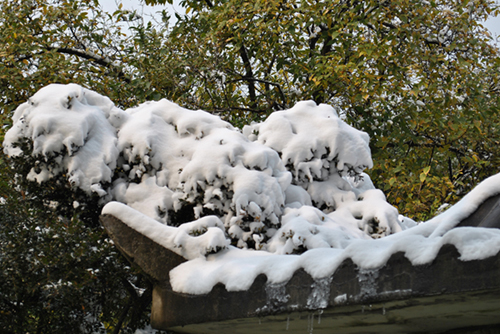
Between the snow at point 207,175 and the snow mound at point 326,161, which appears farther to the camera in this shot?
the snow mound at point 326,161

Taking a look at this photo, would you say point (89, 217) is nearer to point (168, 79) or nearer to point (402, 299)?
point (402, 299)

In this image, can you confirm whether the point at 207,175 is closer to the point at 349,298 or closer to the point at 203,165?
the point at 203,165

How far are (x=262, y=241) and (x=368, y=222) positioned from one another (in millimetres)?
1107

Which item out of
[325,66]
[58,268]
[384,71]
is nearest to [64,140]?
[58,268]

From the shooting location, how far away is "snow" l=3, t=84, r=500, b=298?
3.31 m

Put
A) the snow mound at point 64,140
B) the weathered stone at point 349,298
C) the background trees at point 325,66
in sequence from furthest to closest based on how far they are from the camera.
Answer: the background trees at point 325,66 → the snow mound at point 64,140 → the weathered stone at point 349,298

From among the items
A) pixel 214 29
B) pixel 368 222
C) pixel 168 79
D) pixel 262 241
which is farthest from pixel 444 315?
pixel 214 29

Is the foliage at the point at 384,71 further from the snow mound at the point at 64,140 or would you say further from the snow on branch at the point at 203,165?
the snow mound at the point at 64,140

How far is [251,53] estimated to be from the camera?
10219 mm

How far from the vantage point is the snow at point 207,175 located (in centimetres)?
331

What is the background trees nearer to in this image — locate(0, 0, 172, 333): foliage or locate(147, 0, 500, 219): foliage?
locate(147, 0, 500, 219): foliage

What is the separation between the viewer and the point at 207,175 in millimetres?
3832

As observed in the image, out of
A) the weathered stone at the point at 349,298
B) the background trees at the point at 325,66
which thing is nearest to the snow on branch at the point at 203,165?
the weathered stone at the point at 349,298

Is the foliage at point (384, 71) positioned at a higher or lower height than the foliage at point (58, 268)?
higher
